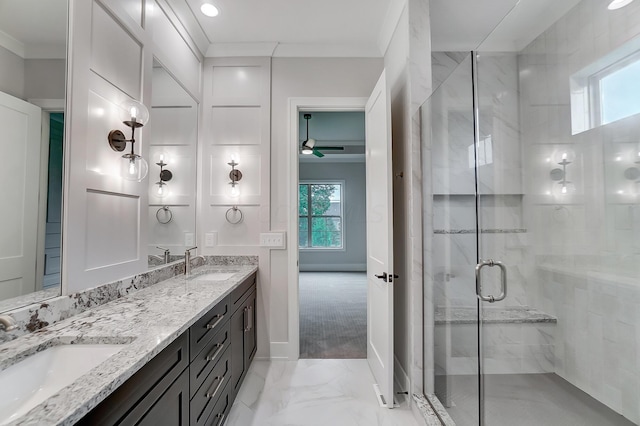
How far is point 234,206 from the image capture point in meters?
2.67

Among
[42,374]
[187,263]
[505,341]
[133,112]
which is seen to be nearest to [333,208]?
[187,263]

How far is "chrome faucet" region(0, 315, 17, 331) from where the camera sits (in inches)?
37.8

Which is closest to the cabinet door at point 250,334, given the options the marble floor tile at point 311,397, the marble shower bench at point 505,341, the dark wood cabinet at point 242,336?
the dark wood cabinet at point 242,336

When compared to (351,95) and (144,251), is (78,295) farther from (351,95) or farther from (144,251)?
(351,95)

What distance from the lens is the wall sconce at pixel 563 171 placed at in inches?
60.4

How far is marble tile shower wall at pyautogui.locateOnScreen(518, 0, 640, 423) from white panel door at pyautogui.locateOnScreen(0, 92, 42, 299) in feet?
8.13

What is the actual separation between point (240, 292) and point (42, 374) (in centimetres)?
121

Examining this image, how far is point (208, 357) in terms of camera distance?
4.77 feet

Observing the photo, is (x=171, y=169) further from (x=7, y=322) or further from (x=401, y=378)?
(x=401, y=378)

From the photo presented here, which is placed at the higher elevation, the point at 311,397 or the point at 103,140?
the point at 103,140

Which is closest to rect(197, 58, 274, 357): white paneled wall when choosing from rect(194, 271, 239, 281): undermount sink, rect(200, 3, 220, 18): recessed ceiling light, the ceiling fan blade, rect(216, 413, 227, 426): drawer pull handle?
rect(194, 271, 239, 281): undermount sink

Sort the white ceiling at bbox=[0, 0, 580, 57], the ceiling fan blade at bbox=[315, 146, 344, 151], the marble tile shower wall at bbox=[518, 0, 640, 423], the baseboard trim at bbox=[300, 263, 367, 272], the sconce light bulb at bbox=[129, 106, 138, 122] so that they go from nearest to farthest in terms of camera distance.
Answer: the marble tile shower wall at bbox=[518, 0, 640, 423] < the sconce light bulb at bbox=[129, 106, 138, 122] < the white ceiling at bbox=[0, 0, 580, 57] < the ceiling fan blade at bbox=[315, 146, 344, 151] < the baseboard trim at bbox=[300, 263, 367, 272]

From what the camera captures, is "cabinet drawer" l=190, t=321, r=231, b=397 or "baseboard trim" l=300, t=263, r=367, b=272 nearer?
"cabinet drawer" l=190, t=321, r=231, b=397

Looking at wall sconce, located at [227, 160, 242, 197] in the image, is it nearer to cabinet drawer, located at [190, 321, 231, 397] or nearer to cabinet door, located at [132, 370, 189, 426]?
cabinet drawer, located at [190, 321, 231, 397]
